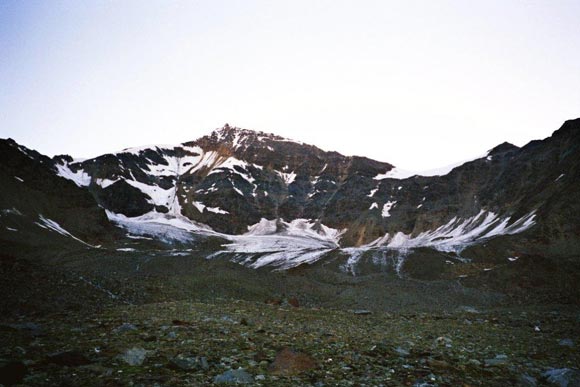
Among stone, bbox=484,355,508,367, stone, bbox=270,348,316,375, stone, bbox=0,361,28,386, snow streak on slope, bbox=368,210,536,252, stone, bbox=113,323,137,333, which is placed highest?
snow streak on slope, bbox=368,210,536,252

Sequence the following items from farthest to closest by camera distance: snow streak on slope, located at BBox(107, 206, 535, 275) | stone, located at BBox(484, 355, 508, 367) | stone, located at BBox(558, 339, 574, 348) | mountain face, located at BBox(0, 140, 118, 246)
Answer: snow streak on slope, located at BBox(107, 206, 535, 275)
mountain face, located at BBox(0, 140, 118, 246)
stone, located at BBox(558, 339, 574, 348)
stone, located at BBox(484, 355, 508, 367)

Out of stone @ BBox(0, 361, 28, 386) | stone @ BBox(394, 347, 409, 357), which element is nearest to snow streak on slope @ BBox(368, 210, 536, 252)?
stone @ BBox(394, 347, 409, 357)

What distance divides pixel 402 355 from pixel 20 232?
109 metres

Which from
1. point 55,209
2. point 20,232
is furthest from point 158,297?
point 55,209

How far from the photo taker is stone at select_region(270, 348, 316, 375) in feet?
30.5

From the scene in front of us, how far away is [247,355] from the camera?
10.6 m

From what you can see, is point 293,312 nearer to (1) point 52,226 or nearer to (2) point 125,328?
(2) point 125,328

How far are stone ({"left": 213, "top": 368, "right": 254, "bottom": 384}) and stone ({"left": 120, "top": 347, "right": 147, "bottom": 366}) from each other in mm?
2067

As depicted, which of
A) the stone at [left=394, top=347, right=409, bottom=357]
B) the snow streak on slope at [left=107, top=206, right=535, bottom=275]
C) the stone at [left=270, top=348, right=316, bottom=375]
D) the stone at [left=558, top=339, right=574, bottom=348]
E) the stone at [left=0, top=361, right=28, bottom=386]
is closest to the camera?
the stone at [left=0, top=361, right=28, bottom=386]

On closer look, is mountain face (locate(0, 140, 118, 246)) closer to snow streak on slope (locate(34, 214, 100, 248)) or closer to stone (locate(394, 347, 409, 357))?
snow streak on slope (locate(34, 214, 100, 248))

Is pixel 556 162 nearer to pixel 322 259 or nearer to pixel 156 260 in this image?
pixel 322 259

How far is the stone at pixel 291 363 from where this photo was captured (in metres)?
9.29

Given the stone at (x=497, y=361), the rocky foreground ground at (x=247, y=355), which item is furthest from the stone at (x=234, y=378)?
the stone at (x=497, y=361)

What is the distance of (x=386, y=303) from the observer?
45.1 metres
